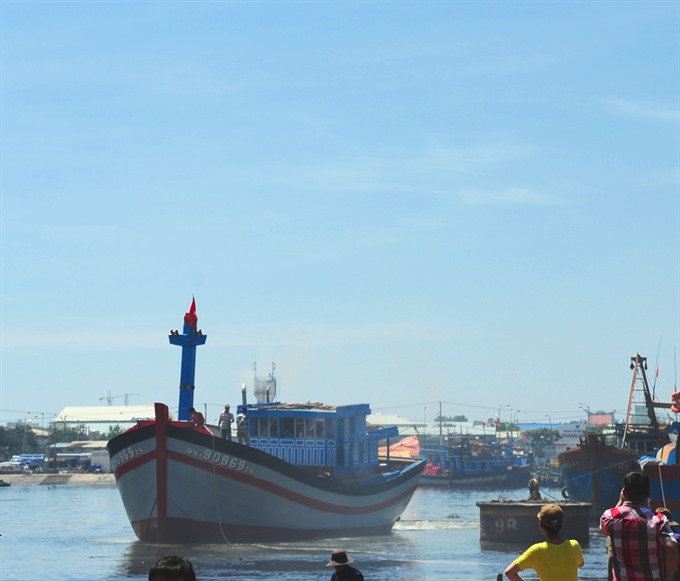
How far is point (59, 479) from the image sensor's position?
15562 centimetres

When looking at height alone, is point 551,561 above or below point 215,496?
below

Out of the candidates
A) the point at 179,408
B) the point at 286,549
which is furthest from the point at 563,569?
the point at 179,408

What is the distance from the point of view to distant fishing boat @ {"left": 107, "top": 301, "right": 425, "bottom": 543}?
43719 millimetres

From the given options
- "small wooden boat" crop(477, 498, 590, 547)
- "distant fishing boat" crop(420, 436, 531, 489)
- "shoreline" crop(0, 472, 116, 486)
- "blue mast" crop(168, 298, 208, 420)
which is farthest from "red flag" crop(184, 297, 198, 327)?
"shoreline" crop(0, 472, 116, 486)

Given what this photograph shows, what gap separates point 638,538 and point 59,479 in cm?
15012

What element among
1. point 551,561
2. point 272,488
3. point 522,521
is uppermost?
point 272,488

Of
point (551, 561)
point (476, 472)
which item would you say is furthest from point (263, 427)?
point (476, 472)

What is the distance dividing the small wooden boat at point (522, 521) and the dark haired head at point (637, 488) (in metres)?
31.8

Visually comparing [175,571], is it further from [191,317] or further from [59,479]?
[59,479]

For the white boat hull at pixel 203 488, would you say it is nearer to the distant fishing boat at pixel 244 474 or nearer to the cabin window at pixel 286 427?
the distant fishing boat at pixel 244 474

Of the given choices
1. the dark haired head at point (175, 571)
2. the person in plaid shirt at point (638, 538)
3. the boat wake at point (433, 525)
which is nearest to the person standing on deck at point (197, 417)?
the boat wake at point (433, 525)

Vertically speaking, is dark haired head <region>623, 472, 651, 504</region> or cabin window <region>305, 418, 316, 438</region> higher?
cabin window <region>305, 418, 316, 438</region>

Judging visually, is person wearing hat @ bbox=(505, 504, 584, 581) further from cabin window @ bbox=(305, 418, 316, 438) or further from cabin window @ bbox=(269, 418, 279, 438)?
cabin window @ bbox=(269, 418, 279, 438)

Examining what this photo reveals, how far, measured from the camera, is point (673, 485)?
31219 millimetres
